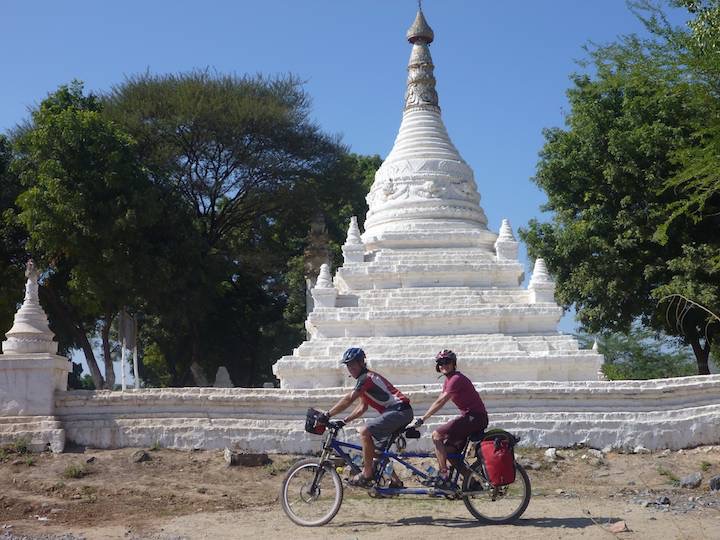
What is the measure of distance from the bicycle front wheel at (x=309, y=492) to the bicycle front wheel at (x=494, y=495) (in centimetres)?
138

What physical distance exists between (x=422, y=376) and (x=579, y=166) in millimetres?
10388

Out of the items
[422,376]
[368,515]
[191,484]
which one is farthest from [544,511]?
[422,376]

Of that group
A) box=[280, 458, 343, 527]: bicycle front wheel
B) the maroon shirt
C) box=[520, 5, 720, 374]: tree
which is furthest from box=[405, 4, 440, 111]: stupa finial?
box=[280, 458, 343, 527]: bicycle front wheel

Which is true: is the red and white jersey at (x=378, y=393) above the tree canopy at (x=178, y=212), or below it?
below

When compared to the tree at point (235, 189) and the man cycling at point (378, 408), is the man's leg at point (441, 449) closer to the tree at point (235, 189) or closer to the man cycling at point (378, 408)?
the man cycling at point (378, 408)

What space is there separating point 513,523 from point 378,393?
193 centimetres

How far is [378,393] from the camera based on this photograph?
8.69 metres

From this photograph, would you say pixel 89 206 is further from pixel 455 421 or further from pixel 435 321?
pixel 455 421

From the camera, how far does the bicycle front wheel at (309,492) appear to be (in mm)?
8570

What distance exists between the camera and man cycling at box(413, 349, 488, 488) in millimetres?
8578

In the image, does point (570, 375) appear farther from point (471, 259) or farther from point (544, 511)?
point (544, 511)

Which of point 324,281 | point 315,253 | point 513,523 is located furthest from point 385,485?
point 315,253

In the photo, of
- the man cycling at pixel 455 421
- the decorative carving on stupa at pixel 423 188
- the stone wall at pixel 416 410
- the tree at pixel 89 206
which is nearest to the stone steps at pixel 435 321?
the decorative carving on stupa at pixel 423 188

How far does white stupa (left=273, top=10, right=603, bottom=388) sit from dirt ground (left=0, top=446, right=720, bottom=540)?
3.97m
